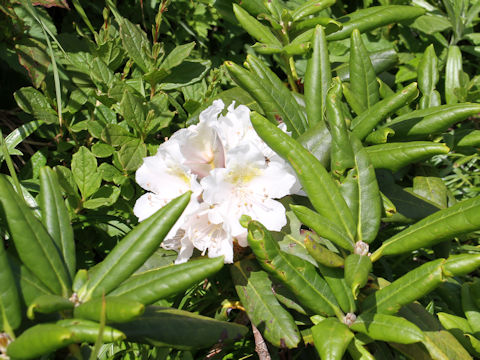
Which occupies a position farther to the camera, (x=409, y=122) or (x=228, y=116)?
(x=409, y=122)

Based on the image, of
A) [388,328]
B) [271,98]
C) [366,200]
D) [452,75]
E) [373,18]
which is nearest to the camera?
[388,328]

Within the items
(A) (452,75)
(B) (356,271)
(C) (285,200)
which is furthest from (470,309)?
(A) (452,75)

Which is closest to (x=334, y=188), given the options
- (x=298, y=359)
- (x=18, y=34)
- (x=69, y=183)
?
(x=298, y=359)

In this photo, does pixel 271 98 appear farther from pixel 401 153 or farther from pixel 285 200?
pixel 401 153

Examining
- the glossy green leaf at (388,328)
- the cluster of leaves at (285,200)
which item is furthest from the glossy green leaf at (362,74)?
the glossy green leaf at (388,328)

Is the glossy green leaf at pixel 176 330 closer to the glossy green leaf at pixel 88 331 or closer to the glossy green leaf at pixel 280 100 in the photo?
the glossy green leaf at pixel 88 331

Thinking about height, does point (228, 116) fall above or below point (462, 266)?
above

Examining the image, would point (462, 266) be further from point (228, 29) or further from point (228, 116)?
point (228, 29)

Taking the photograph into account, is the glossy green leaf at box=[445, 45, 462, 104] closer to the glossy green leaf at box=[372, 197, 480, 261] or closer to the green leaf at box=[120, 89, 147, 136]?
the glossy green leaf at box=[372, 197, 480, 261]
